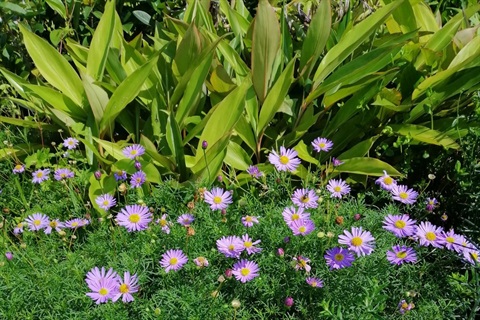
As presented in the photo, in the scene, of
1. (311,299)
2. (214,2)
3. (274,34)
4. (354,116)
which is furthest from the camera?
(214,2)

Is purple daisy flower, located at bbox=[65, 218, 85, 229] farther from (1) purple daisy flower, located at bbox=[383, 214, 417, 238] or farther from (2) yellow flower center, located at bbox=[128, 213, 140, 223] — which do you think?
(1) purple daisy flower, located at bbox=[383, 214, 417, 238]

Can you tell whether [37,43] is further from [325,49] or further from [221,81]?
[325,49]

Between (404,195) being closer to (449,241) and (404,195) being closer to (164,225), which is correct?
(449,241)

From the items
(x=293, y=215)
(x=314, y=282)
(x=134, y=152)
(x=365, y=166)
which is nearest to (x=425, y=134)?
(x=365, y=166)

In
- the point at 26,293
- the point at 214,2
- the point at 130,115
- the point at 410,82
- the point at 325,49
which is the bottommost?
the point at 26,293

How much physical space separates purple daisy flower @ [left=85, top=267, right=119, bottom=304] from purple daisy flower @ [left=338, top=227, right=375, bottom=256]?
588 mm

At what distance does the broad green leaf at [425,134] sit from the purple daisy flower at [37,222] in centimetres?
132

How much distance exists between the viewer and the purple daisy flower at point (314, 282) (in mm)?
1433

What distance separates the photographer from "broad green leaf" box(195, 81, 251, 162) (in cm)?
203

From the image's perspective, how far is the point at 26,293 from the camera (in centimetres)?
156

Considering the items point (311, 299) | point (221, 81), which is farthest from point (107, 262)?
point (221, 81)

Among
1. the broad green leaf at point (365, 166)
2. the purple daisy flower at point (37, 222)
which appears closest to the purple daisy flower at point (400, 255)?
the broad green leaf at point (365, 166)

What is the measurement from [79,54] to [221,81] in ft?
2.35

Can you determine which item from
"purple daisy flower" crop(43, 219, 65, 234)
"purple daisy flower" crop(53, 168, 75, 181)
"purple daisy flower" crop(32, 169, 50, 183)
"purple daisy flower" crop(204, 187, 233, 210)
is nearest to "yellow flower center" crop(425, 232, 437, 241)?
"purple daisy flower" crop(204, 187, 233, 210)
